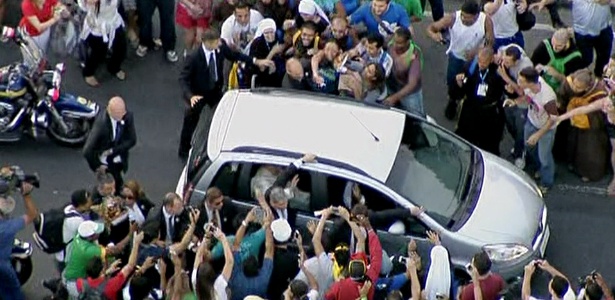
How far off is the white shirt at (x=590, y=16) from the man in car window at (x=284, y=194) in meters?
4.55

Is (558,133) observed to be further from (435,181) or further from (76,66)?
(76,66)

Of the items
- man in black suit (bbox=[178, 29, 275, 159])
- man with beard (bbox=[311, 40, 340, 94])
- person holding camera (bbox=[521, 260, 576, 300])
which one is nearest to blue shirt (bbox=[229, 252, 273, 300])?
person holding camera (bbox=[521, 260, 576, 300])

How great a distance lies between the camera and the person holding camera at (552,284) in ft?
34.8

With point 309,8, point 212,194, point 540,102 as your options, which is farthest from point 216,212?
point 540,102

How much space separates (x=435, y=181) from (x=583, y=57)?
352 cm

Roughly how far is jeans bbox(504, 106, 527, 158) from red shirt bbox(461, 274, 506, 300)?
3.19 m

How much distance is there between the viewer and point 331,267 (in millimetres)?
11039

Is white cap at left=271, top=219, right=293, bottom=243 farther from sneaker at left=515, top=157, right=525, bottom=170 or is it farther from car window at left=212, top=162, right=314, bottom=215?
sneaker at left=515, top=157, right=525, bottom=170

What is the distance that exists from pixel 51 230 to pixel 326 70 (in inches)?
149

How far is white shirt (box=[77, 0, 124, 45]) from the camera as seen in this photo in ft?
49.0

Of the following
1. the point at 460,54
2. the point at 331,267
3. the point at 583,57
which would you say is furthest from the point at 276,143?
the point at 583,57

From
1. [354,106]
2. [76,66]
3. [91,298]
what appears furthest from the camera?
[76,66]

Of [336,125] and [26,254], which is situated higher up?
[336,125]

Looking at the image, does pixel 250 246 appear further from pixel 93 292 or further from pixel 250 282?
pixel 93 292
